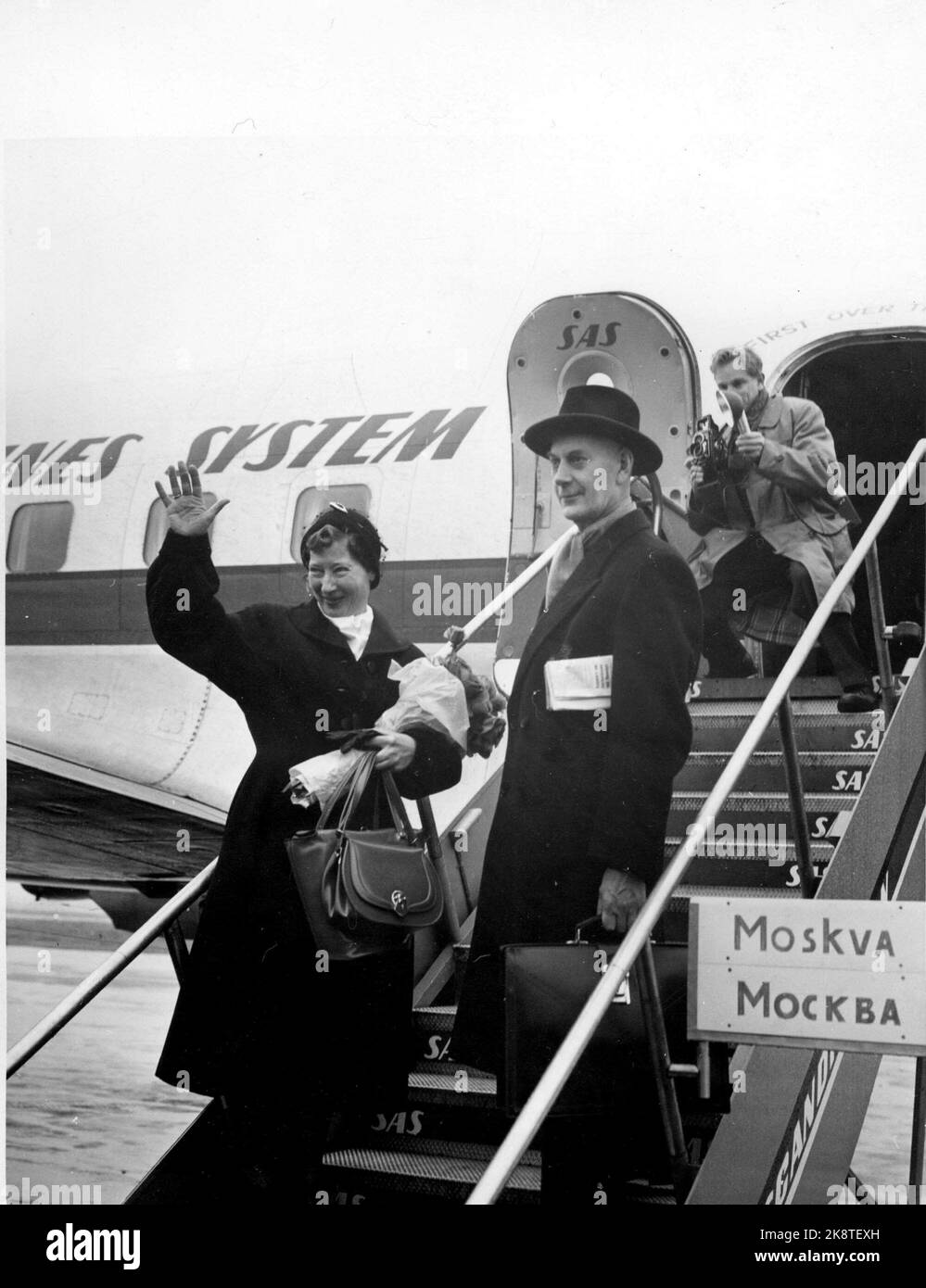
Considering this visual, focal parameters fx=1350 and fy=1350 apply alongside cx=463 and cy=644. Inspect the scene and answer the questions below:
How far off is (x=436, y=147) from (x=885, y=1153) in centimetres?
263

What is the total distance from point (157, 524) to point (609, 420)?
1.05 meters

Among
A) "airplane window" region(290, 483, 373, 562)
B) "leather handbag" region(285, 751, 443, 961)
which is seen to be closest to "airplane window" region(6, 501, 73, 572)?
"airplane window" region(290, 483, 373, 562)

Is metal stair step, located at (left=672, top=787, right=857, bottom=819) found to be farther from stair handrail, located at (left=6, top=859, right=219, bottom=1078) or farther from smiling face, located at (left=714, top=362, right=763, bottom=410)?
stair handrail, located at (left=6, top=859, right=219, bottom=1078)

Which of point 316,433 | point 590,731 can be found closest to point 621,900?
point 590,731

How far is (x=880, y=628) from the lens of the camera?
2998 mm

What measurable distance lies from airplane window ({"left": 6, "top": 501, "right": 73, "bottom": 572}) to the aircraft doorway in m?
1.70

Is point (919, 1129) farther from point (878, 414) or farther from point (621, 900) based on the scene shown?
point (878, 414)

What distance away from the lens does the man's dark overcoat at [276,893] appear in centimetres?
292

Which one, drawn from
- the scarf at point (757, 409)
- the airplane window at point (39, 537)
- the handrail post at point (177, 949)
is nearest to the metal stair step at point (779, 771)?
the scarf at point (757, 409)

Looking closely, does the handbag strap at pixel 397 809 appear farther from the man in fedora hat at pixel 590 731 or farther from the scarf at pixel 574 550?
the scarf at pixel 574 550

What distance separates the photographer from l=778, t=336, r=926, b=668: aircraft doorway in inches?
114

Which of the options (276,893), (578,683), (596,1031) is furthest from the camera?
(276,893)

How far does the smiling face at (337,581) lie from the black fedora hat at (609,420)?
0.55 meters
